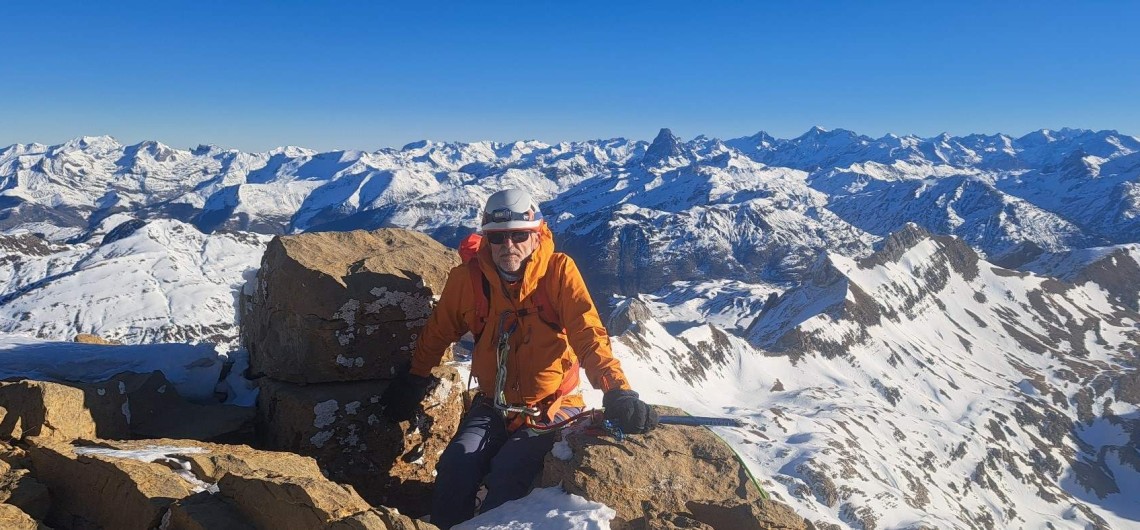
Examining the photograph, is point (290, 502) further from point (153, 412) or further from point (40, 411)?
point (153, 412)

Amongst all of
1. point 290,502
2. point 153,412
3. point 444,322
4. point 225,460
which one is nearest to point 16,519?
point 225,460

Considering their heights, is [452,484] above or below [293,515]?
below

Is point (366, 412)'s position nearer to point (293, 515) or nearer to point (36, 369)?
point (293, 515)

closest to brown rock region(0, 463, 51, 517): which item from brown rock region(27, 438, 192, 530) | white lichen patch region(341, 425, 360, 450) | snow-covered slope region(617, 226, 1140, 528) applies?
brown rock region(27, 438, 192, 530)

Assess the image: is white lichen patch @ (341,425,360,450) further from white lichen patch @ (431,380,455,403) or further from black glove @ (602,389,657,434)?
black glove @ (602,389,657,434)

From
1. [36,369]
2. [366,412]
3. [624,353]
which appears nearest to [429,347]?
[366,412]

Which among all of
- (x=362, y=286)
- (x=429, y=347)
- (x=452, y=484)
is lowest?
(x=452, y=484)

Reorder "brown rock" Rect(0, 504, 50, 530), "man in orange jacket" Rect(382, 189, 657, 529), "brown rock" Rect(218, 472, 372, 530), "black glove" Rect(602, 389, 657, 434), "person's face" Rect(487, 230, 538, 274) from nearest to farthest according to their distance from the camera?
"brown rock" Rect(0, 504, 50, 530) < "brown rock" Rect(218, 472, 372, 530) < "black glove" Rect(602, 389, 657, 434) < "man in orange jacket" Rect(382, 189, 657, 529) < "person's face" Rect(487, 230, 538, 274)

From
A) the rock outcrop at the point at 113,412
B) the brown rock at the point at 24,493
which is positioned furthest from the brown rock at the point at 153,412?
the brown rock at the point at 24,493
